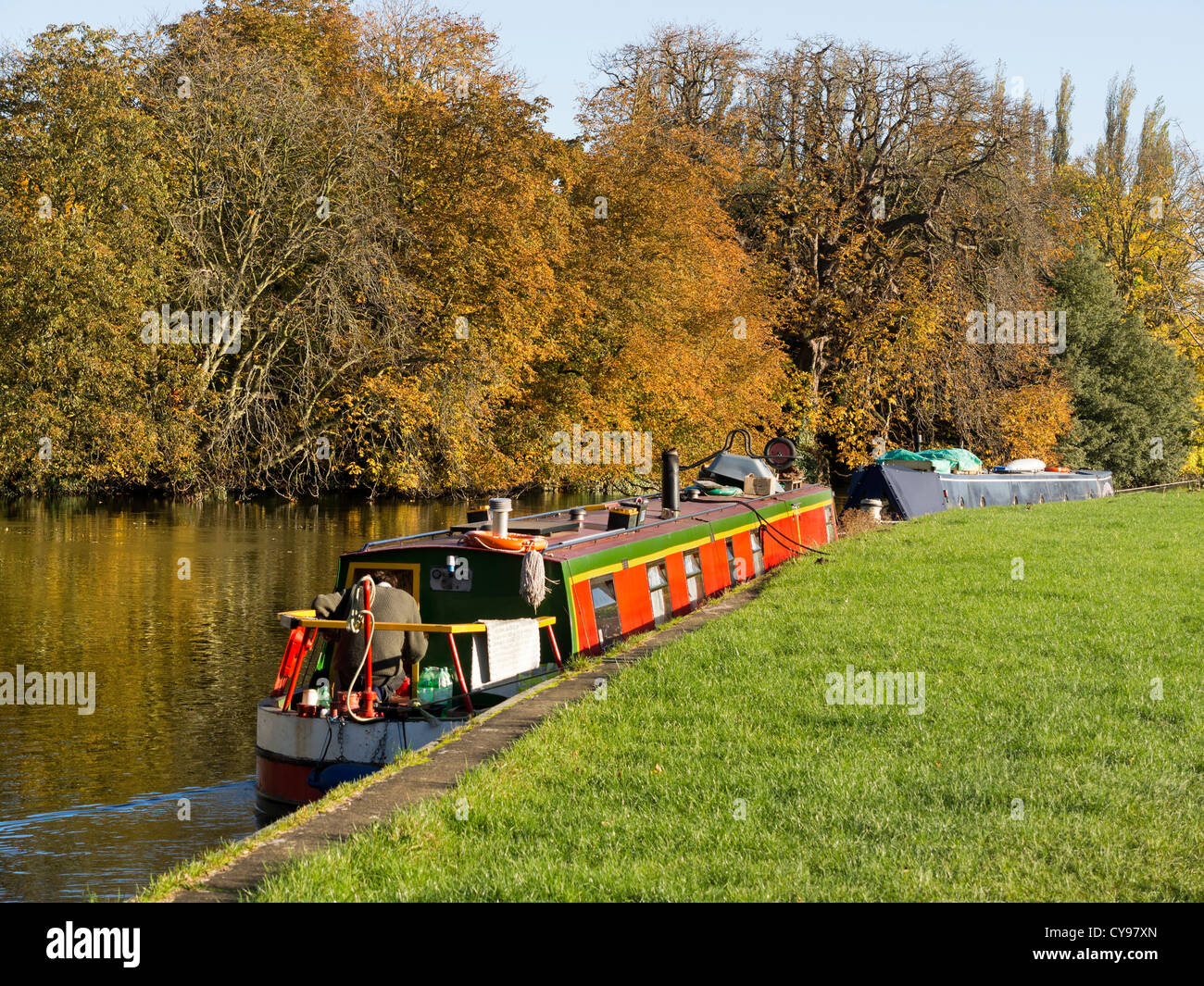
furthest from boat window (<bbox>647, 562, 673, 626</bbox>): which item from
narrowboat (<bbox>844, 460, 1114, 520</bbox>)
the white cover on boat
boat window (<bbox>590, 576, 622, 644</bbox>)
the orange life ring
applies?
narrowboat (<bbox>844, 460, 1114, 520</bbox>)

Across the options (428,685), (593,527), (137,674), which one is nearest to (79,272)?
(137,674)

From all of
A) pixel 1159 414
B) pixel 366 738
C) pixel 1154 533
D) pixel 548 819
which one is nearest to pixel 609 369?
pixel 1154 533

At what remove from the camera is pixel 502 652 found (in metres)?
10.7

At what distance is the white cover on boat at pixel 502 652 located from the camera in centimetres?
1060

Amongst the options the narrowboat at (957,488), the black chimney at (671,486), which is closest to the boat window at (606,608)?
the black chimney at (671,486)

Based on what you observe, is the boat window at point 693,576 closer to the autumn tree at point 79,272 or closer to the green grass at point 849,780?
the green grass at point 849,780

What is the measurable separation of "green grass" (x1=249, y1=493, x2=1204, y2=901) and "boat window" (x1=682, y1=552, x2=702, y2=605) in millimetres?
2637

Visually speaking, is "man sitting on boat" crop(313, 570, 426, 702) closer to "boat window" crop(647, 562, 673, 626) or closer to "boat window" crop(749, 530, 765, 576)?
"boat window" crop(647, 562, 673, 626)

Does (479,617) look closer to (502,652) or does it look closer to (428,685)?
(502,652)

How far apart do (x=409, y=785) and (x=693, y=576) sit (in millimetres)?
8162

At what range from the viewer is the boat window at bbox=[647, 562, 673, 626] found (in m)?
14.0

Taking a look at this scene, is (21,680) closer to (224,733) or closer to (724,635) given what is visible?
(224,733)
